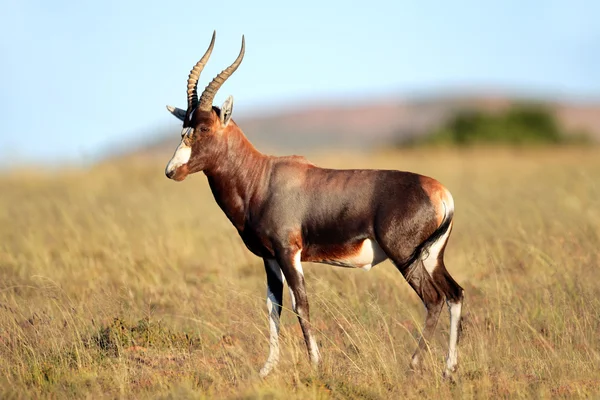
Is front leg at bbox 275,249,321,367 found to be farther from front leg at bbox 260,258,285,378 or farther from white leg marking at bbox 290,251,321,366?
front leg at bbox 260,258,285,378

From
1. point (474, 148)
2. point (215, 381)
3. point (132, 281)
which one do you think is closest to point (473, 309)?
point (215, 381)

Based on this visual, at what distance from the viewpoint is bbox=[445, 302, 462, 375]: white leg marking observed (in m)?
6.93

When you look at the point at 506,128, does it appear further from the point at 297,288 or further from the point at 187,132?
the point at 297,288

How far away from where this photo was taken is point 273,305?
7.46 meters

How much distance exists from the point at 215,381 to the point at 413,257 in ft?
6.47

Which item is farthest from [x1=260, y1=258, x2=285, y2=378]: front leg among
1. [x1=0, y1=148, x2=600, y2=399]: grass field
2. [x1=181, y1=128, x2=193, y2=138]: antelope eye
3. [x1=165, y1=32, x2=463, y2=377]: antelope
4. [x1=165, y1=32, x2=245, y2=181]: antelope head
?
[x1=181, y1=128, x2=193, y2=138]: antelope eye

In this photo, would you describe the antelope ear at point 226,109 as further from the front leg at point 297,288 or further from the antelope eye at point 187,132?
the front leg at point 297,288

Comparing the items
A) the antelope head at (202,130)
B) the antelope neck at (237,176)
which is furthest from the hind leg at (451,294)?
the antelope head at (202,130)

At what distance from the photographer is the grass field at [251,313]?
6547mm

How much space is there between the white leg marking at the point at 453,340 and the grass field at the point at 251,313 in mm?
95

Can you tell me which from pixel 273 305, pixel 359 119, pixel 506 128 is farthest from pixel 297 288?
pixel 359 119

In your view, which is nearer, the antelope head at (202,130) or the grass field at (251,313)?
the grass field at (251,313)

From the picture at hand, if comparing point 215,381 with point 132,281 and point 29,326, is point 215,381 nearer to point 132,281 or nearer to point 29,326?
point 29,326

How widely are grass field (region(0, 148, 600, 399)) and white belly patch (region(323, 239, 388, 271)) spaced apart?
18.4 inches
